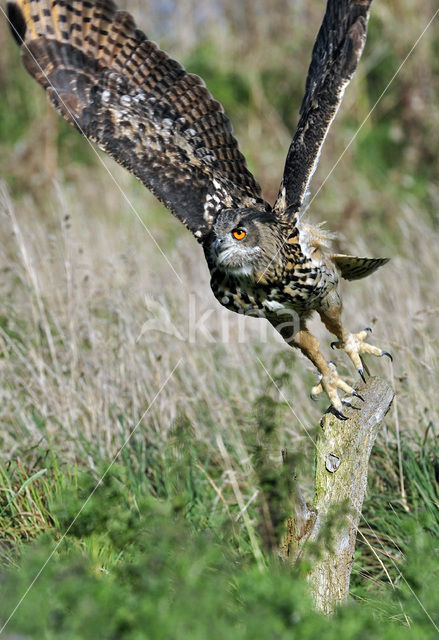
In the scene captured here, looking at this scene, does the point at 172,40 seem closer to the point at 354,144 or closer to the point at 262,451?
the point at 354,144

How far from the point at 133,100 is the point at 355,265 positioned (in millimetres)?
1611

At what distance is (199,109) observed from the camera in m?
4.87

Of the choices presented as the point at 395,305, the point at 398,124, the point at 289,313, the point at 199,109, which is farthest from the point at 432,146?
the point at 289,313

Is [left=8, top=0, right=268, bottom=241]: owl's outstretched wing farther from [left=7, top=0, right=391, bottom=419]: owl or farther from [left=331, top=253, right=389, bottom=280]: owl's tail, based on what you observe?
[left=331, top=253, right=389, bottom=280]: owl's tail

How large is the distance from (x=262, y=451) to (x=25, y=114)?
9017 mm

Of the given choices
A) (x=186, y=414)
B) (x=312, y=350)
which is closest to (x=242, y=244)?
(x=312, y=350)

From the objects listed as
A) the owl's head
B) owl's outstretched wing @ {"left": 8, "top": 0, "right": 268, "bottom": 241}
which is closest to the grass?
the owl's head

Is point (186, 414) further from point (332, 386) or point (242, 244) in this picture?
point (242, 244)

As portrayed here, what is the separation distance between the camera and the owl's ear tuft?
15.4 ft

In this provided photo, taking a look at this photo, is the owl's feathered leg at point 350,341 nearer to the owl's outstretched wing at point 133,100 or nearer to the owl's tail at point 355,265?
the owl's tail at point 355,265

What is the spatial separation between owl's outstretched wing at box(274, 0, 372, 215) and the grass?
0.87 metres

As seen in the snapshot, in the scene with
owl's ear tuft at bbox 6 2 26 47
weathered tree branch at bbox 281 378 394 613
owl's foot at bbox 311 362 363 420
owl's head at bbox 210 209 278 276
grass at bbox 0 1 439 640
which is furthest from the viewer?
owl's ear tuft at bbox 6 2 26 47

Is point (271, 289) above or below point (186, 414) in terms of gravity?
above

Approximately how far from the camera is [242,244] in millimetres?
4008
